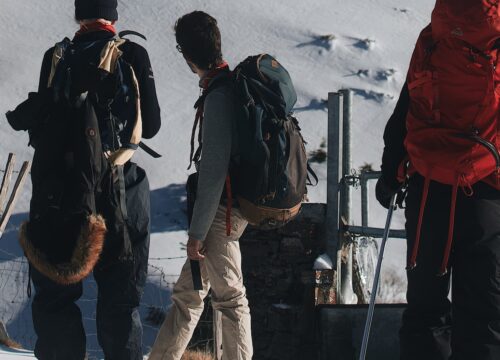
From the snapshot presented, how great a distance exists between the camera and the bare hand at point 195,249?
426 cm

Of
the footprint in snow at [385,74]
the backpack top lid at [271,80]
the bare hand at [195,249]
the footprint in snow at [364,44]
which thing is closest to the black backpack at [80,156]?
the bare hand at [195,249]

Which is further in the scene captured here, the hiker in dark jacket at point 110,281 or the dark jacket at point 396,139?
the hiker in dark jacket at point 110,281

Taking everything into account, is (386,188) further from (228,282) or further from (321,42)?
(321,42)

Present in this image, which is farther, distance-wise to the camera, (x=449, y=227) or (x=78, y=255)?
(x=78, y=255)

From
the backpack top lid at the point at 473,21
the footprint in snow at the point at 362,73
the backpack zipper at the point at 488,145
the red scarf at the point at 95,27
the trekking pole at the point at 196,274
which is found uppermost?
the footprint in snow at the point at 362,73

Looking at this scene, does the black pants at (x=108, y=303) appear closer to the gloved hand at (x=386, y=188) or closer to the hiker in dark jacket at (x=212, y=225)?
the hiker in dark jacket at (x=212, y=225)

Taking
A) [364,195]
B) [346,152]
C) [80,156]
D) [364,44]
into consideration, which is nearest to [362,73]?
[364,44]

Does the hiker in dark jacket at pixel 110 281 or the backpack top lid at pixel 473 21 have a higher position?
the backpack top lid at pixel 473 21

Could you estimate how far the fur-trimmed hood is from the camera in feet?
13.4

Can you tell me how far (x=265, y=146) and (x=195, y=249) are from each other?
541mm

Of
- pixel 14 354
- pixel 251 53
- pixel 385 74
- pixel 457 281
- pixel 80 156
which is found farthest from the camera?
pixel 251 53

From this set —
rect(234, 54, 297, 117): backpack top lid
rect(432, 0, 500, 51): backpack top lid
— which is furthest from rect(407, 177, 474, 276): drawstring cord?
rect(234, 54, 297, 117): backpack top lid

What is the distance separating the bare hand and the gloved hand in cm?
78

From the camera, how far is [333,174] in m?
6.54
